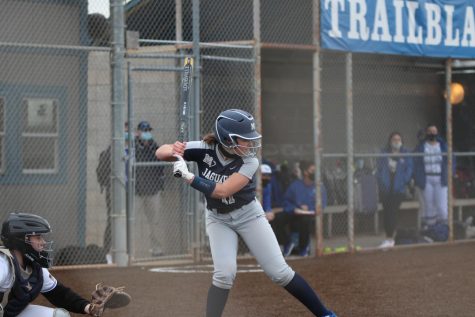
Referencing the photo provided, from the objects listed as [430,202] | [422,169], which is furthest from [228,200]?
[430,202]

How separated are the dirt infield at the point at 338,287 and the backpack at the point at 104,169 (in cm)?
140

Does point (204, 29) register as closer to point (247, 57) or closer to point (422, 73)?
point (247, 57)

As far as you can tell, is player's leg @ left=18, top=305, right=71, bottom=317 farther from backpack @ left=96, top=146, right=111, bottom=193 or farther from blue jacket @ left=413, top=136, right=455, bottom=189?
blue jacket @ left=413, top=136, right=455, bottom=189

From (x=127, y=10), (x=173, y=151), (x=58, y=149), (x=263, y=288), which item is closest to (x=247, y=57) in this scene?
(x=127, y=10)

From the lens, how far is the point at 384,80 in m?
18.0

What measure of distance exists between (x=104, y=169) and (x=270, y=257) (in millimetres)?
6284

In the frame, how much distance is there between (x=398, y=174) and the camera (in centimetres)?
1498

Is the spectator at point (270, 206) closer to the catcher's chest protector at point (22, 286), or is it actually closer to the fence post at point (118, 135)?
the fence post at point (118, 135)

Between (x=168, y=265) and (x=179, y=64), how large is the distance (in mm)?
2661

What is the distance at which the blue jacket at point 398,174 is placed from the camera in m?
14.9

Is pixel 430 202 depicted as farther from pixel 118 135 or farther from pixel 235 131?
pixel 235 131

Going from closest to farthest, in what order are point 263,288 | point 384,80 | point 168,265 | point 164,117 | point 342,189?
point 263,288, point 168,265, point 164,117, point 342,189, point 384,80

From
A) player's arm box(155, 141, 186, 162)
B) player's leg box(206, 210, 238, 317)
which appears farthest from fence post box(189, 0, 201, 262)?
player's leg box(206, 210, 238, 317)

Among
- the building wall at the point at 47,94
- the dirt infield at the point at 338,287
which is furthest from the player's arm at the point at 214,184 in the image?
the building wall at the point at 47,94
